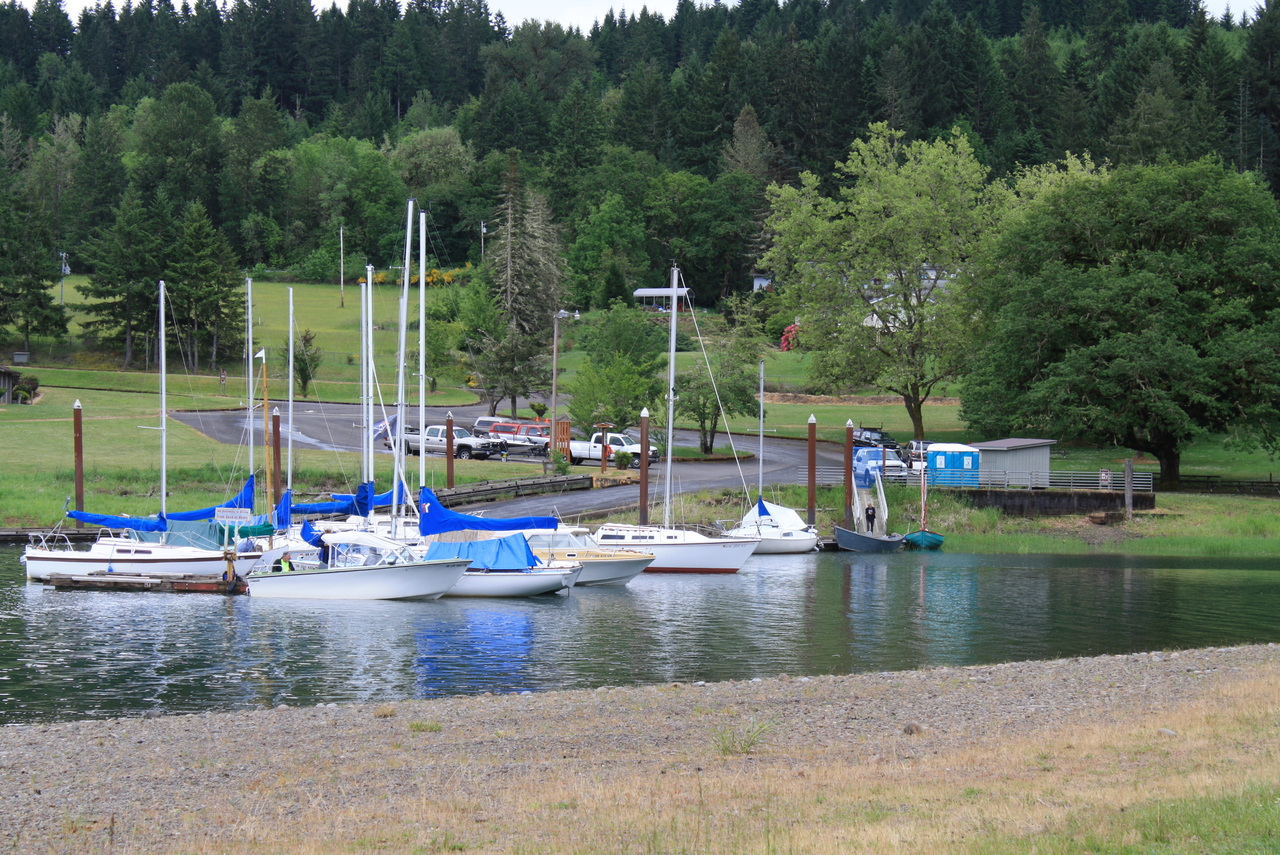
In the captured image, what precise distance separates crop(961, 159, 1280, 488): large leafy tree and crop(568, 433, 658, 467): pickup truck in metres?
18.5

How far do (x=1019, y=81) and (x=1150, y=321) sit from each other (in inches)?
4741

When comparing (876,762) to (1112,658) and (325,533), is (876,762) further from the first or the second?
(325,533)

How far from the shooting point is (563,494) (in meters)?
59.7

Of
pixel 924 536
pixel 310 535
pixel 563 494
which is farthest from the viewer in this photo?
pixel 563 494

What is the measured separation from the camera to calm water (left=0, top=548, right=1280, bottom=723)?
2727 cm

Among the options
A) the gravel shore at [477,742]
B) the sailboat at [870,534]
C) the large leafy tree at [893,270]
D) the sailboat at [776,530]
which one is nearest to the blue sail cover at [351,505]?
the sailboat at [776,530]

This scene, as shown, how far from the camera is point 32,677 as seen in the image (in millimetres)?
27438

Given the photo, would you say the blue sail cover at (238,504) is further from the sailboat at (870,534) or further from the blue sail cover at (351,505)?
the sailboat at (870,534)

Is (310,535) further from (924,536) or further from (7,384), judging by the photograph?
(7,384)

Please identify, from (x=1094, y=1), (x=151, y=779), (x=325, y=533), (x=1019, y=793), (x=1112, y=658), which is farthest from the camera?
(x=1094, y=1)

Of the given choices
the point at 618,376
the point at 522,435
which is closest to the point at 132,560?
the point at 522,435

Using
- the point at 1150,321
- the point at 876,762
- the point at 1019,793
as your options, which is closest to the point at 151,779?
the point at 876,762

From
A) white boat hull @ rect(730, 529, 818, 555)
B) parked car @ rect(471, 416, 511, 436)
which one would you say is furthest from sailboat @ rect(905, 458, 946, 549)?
parked car @ rect(471, 416, 511, 436)

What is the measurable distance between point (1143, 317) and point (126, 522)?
149ft
